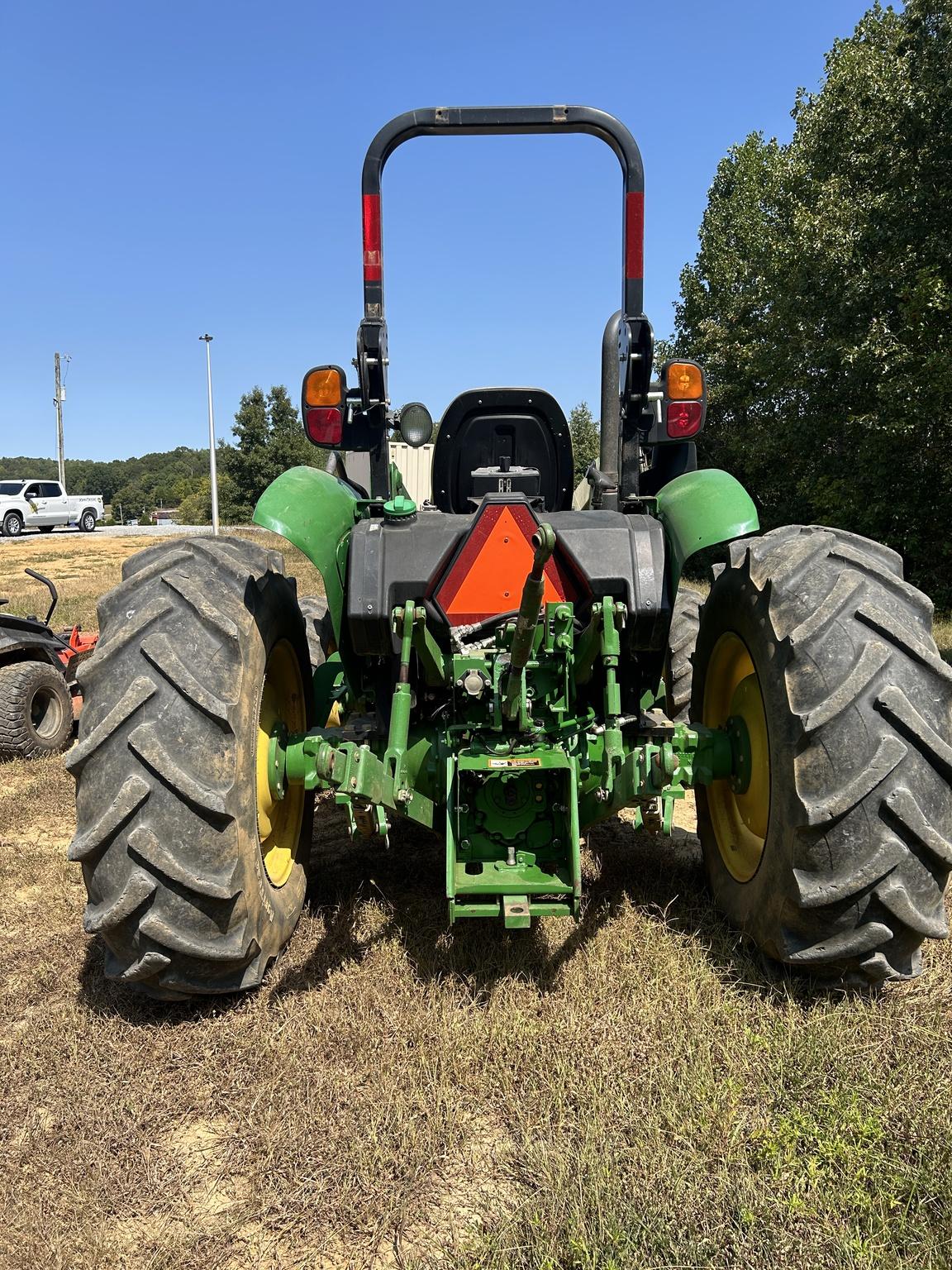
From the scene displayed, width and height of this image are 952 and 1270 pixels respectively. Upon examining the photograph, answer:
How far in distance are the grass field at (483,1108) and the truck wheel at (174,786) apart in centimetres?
32

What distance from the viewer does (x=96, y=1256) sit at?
6.55 feet

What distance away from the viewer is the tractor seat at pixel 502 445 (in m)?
4.21

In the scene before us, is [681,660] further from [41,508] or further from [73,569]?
[41,508]

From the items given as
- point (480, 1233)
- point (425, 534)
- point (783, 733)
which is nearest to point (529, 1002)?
point (480, 1233)

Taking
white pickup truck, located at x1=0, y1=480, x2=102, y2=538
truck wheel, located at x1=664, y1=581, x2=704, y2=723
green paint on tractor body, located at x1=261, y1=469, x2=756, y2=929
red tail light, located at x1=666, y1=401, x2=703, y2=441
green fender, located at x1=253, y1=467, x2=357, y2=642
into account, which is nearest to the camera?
green paint on tractor body, located at x1=261, y1=469, x2=756, y2=929

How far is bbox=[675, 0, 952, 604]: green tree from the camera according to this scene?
13.6m

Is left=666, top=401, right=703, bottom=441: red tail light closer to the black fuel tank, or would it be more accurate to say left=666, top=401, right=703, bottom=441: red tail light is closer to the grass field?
the black fuel tank

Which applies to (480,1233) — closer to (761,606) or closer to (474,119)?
(761,606)

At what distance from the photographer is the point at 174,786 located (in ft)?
8.57

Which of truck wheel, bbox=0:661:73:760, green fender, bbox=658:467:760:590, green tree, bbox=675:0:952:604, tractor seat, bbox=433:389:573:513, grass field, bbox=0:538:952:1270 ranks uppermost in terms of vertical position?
green tree, bbox=675:0:952:604

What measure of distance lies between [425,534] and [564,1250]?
2242 mm

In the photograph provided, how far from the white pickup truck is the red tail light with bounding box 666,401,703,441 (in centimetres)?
3378

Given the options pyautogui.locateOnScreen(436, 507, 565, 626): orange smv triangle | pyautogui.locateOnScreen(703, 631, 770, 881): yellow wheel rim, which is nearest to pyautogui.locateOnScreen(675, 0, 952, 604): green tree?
pyautogui.locateOnScreen(703, 631, 770, 881): yellow wheel rim

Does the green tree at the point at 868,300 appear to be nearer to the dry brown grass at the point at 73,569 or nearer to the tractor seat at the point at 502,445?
the dry brown grass at the point at 73,569
